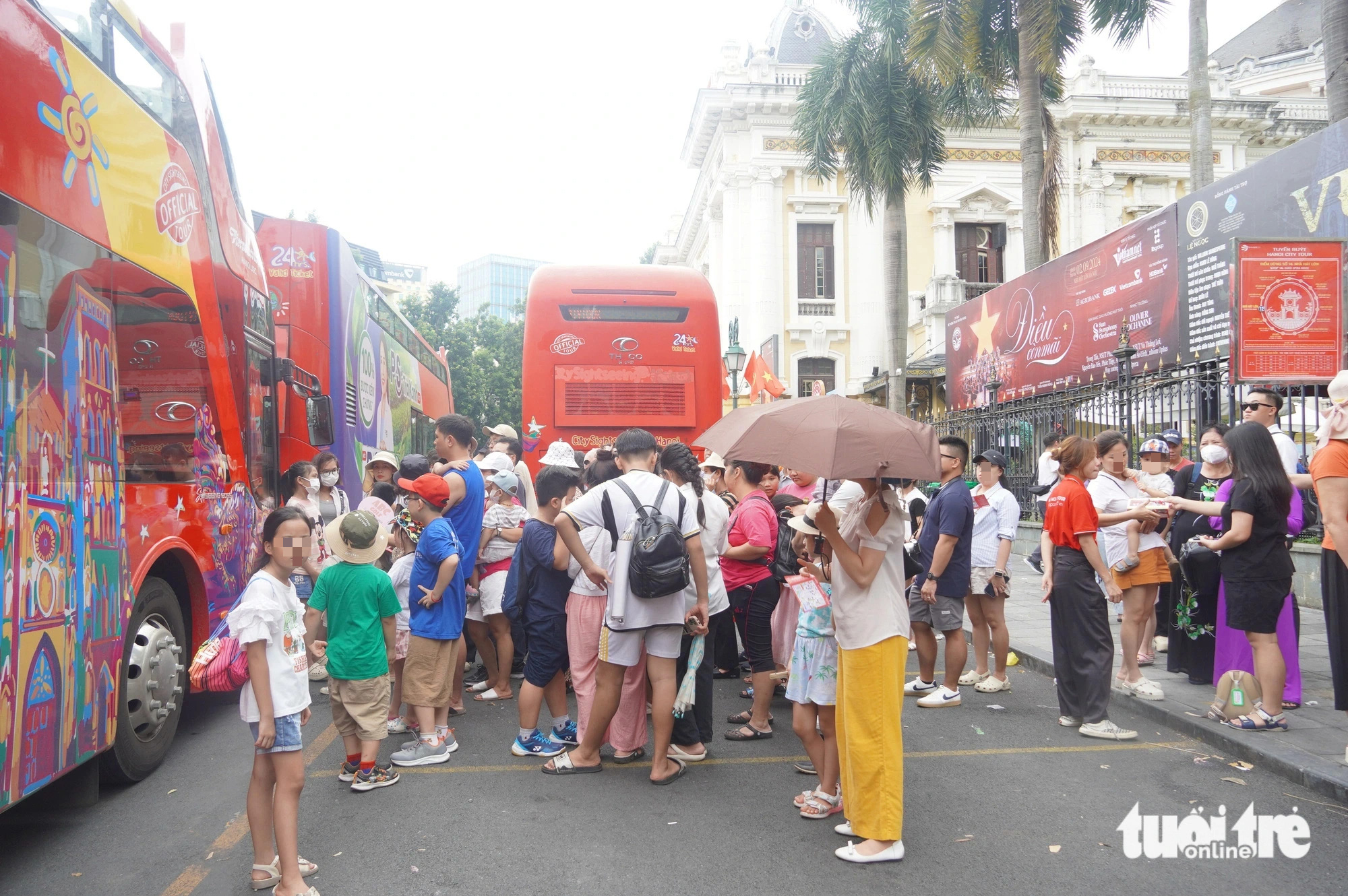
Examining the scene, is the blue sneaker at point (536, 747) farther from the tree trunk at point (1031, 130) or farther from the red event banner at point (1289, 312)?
the tree trunk at point (1031, 130)

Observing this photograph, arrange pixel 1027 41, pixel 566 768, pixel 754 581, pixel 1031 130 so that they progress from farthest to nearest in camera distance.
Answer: pixel 1031 130, pixel 1027 41, pixel 754 581, pixel 566 768

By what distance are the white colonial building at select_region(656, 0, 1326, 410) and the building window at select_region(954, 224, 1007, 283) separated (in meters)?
0.05

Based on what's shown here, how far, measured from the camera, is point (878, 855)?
3.88 meters

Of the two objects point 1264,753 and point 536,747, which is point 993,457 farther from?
point 536,747

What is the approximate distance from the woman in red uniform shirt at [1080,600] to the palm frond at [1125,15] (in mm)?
13463

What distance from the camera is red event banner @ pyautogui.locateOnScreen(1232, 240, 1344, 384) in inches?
318

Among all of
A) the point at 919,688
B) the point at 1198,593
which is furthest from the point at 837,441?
the point at 1198,593

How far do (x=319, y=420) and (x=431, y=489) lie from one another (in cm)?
286

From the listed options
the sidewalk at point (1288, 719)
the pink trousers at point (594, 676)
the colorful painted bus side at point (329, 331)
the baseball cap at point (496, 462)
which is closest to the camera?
the sidewalk at point (1288, 719)

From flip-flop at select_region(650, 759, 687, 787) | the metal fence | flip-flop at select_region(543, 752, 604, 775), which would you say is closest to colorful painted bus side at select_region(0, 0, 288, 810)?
flip-flop at select_region(543, 752, 604, 775)

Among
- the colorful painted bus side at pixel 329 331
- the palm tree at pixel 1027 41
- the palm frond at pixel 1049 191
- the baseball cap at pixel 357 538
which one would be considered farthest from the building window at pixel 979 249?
the baseball cap at pixel 357 538

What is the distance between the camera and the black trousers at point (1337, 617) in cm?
486

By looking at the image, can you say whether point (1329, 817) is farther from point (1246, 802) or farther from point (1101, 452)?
point (1101, 452)

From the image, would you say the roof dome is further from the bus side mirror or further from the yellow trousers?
the yellow trousers
